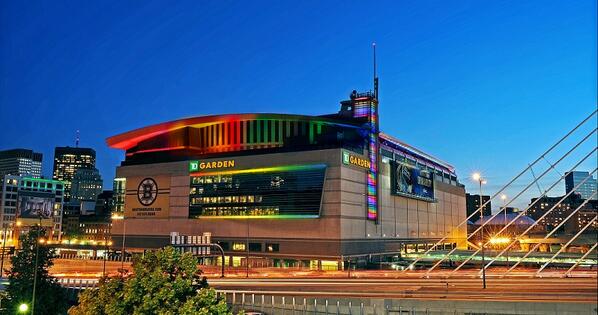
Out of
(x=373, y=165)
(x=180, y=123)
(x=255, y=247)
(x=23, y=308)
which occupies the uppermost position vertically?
(x=180, y=123)

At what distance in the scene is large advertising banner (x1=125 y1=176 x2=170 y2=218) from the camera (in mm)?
108438

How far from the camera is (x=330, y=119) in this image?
10194 cm

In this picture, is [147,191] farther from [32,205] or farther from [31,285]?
[32,205]

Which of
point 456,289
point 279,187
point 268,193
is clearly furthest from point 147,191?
point 456,289

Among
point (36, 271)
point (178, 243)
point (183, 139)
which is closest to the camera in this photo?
point (36, 271)

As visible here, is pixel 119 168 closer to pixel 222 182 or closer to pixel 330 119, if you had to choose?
A: pixel 222 182

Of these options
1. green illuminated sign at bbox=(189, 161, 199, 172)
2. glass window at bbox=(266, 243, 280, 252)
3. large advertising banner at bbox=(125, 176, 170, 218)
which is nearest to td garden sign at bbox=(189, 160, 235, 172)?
green illuminated sign at bbox=(189, 161, 199, 172)

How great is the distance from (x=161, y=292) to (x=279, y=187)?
68.5m

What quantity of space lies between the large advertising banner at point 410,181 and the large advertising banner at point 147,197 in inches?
1913

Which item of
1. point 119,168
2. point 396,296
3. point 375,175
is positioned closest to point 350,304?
point 396,296

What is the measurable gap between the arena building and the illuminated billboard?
87510 mm

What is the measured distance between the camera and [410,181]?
112875mm

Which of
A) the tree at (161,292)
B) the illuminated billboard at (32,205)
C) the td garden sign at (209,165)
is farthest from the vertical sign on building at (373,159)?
the illuminated billboard at (32,205)

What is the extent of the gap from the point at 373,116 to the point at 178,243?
151 feet
